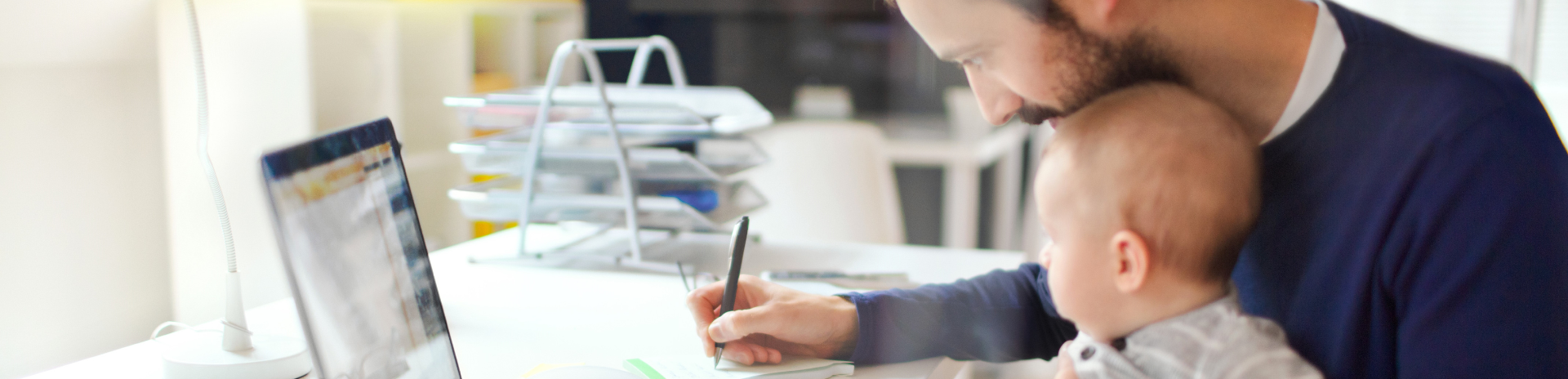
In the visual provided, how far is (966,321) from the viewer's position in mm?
923

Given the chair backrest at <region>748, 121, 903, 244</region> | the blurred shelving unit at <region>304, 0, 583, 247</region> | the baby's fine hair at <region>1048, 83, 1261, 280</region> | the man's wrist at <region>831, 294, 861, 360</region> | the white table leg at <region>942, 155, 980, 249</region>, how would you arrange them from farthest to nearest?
1. the white table leg at <region>942, 155, 980, 249</region>
2. the chair backrest at <region>748, 121, 903, 244</region>
3. the blurred shelving unit at <region>304, 0, 583, 247</region>
4. the man's wrist at <region>831, 294, 861, 360</region>
5. the baby's fine hair at <region>1048, 83, 1261, 280</region>

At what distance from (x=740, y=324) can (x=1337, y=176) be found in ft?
1.48

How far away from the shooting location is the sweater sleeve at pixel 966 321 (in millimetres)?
867

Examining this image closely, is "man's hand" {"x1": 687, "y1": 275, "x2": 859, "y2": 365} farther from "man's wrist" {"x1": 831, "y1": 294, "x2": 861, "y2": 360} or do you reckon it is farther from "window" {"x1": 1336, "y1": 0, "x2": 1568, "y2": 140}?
"window" {"x1": 1336, "y1": 0, "x2": 1568, "y2": 140}

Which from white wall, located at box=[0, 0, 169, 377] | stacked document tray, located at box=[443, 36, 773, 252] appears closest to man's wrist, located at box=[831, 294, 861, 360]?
stacked document tray, located at box=[443, 36, 773, 252]

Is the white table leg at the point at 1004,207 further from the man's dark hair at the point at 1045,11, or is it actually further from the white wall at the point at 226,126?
the man's dark hair at the point at 1045,11

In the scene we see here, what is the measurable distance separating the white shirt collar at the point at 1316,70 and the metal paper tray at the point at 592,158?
0.75m

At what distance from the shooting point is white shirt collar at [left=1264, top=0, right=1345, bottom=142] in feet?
2.19

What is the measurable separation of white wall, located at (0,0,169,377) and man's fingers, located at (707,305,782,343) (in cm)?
77

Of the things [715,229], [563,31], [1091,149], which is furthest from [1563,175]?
[563,31]

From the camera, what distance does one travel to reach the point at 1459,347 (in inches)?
22.7

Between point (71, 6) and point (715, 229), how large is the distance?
79 cm

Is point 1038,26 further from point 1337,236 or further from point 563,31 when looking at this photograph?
point 563,31

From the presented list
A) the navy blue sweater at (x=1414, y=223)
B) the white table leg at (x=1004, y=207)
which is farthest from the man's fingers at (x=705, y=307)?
the white table leg at (x=1004, y=207)
